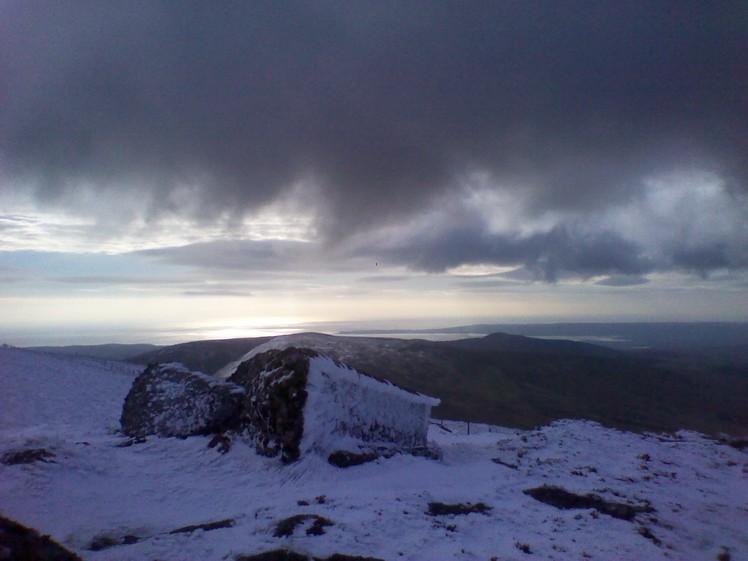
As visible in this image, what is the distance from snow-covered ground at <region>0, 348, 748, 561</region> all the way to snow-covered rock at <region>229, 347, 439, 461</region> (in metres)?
0.56

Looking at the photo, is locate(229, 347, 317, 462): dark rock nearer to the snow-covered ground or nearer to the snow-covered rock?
the snow-covered rock

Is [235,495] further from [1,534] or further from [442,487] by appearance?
[1,534]

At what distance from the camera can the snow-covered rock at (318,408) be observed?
33.3ft

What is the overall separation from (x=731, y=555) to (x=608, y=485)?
3187 millimetres

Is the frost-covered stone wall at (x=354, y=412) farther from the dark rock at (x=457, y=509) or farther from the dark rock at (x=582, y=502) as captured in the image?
the dark rock at (x=582, y=502)

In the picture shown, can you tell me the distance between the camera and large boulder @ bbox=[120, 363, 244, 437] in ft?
37.8

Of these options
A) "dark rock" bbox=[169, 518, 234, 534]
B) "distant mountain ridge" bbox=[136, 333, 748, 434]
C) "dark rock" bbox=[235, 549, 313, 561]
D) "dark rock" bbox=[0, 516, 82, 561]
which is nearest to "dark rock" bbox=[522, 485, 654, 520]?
"dark rock" bbox=[235, 549, 313, 561]

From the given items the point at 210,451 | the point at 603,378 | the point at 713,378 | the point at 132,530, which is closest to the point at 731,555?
the point at 132,530

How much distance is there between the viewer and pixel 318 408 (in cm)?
1042

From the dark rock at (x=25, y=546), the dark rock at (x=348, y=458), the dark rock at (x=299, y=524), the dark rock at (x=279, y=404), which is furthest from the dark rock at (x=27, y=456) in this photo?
A: the dark rock at (x=348, y=458)

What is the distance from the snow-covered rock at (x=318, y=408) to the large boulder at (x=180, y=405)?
24.3 inches

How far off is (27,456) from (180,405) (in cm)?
387

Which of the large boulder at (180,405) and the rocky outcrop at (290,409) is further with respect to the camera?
the large boulder at (180,405)

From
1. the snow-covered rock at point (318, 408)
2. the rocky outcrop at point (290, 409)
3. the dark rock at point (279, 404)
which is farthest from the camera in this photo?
the rocky outcrop at point (290, 409)
